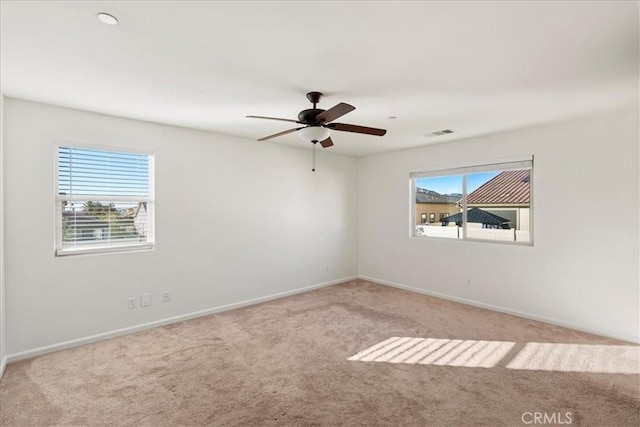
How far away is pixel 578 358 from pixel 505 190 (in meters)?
2.21

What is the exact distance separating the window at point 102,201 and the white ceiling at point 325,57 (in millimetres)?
562

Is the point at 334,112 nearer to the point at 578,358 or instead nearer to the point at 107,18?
the point at 107,18

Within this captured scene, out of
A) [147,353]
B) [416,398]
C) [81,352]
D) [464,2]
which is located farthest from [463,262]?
[81,352]

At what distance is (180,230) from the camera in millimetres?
3912

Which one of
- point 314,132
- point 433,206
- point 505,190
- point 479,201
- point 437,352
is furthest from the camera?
point 433,206

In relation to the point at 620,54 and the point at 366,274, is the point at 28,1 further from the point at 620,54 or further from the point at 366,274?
the point at 366,274

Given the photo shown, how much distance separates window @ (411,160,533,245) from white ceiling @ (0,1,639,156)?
1100mm

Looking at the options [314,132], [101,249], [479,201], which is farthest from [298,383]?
[479,201]

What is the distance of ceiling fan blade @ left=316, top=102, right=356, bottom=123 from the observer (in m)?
2.16

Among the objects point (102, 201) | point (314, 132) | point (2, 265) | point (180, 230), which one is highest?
point (314, 132)

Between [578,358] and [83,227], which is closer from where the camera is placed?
[578,358]

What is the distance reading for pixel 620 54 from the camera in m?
2.07

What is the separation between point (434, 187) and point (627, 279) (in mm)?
2582

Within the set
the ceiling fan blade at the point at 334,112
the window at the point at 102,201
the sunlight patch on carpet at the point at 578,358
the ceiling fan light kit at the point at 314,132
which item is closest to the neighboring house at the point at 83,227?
the window at the point at 102,201
